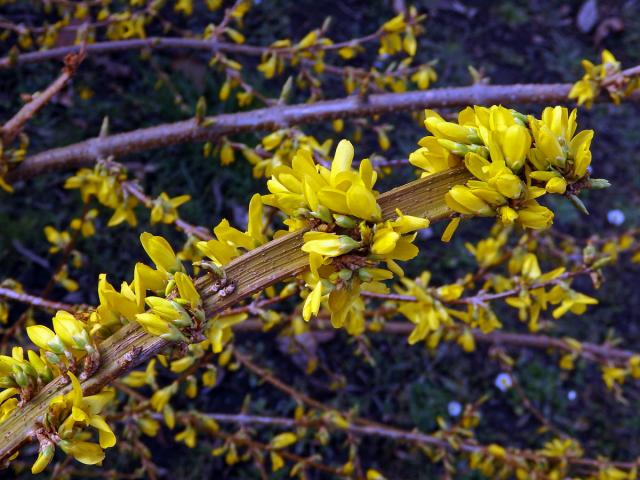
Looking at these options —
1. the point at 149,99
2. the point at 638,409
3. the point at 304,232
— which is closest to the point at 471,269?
the point at 638,409

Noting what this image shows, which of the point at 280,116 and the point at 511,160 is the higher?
the point at 511,160

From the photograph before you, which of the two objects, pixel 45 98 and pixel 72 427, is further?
pixel 45 98

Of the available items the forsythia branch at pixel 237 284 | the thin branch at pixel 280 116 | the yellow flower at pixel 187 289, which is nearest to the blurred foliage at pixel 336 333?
the thin branch at pixel 280 116

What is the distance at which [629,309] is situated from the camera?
3.44 m

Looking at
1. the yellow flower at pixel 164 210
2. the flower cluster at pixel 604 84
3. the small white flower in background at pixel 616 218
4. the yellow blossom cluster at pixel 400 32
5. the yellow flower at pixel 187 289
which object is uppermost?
the yellow flower at pixel 187 289

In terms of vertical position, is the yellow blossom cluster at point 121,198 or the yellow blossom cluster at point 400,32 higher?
the yellow blossom cluster at point 400,32

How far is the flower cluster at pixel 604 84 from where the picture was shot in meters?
1.71

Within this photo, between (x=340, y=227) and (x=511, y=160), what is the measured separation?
27 centimetres

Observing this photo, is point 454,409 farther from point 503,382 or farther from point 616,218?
point 616,218

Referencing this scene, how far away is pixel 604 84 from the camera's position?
174 cm

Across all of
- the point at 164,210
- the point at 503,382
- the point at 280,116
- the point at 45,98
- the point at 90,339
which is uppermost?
the point at 45,98

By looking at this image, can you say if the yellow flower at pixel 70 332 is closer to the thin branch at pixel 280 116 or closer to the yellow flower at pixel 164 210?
the yellow flower at pixel 164 210

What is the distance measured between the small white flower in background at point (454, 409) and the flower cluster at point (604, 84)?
71.0 inches

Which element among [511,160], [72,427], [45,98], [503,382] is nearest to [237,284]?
[72,427]
